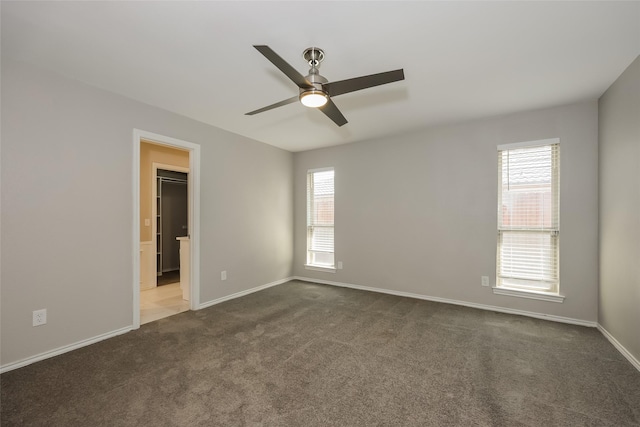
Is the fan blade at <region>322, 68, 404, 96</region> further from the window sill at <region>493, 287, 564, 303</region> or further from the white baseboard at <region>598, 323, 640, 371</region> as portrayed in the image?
the window sill at <region>493, 287, 564, 303</region>

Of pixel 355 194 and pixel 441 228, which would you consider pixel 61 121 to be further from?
pixel 441 228

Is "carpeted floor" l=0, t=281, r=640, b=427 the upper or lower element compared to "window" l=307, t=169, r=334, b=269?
lower

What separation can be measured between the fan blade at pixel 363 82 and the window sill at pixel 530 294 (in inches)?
124

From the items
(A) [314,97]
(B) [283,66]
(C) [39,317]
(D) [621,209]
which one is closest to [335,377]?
(A) [314,97]

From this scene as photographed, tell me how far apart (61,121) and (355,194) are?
150 inches

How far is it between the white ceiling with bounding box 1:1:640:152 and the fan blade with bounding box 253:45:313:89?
1.17ft

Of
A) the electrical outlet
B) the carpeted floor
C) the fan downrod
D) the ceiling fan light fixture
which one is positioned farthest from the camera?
the electrical outlet

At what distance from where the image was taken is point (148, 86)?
9.19 ft

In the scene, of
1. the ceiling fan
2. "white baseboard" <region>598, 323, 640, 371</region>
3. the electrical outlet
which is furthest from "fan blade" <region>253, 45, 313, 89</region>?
"white baseboard" <region>598, 323, 640, 371</region>

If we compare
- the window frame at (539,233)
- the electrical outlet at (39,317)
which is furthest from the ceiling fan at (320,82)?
the electrical outlet at (39,317)

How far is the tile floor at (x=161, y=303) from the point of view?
3.56 m

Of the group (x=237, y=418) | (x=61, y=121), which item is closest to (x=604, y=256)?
(x=237, y=418)

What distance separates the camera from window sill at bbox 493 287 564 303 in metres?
3.30

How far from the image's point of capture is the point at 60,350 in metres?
2.55
